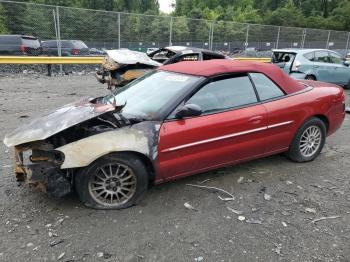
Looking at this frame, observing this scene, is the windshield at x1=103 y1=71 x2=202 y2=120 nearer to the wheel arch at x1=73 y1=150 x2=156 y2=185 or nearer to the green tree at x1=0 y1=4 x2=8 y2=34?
the wheel arch at x1=73 y1=150 x2=156 y2=185

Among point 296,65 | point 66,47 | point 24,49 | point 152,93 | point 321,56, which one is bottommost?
point 24,49

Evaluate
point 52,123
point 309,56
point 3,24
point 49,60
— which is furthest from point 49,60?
point 52,123

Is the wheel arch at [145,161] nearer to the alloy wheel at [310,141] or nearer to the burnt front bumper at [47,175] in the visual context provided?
the burnt front bumper at [47,175]

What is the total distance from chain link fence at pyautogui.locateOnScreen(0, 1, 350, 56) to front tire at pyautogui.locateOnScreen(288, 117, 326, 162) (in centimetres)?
1172


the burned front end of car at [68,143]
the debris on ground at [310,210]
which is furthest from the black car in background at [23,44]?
the debris on ground at [310,210]

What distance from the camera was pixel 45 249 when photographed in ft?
9.89

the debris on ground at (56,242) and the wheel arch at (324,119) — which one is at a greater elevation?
the wheel arch at (324,119)

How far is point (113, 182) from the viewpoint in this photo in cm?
359

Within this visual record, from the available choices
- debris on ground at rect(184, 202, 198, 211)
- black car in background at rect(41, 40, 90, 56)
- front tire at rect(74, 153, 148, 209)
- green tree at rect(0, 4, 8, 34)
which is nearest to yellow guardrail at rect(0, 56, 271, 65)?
black car in background at rect(41, 40, 90, 56)

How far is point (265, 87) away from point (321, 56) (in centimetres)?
801

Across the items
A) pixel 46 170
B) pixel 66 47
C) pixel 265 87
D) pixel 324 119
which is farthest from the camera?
pixel 66 47

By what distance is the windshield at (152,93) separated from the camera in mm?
3955

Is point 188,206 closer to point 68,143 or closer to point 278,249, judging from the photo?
point 278,249

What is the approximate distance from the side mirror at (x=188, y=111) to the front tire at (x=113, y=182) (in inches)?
26.6
